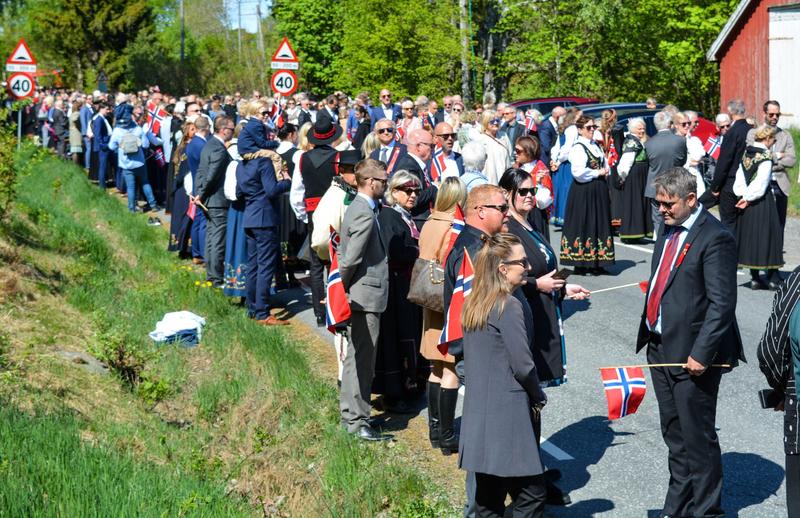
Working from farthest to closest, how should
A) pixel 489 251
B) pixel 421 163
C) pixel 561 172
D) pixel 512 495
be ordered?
pixel 561 172 → pixel 421 163 → pixel 512 495 → pixel 489 251

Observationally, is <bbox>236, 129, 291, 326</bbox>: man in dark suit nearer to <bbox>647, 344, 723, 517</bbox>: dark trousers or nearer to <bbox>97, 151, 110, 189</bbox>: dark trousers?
<bbox>647, 344, 723, 517</bbox>: dark trousers

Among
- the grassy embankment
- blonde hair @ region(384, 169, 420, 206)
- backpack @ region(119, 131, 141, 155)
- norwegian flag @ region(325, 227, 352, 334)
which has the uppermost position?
backpack @ region(119, 131, 141, 155)

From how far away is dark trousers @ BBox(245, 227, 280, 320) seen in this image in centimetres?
1140

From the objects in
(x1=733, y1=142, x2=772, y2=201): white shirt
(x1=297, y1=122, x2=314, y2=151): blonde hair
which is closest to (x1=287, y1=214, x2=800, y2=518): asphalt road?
(x1=733, y1=142, x2=772, y2=201): white shirt

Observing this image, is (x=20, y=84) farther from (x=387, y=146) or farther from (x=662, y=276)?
(x=662, y=276)

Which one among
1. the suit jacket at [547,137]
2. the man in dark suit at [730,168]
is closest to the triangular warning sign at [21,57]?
the suit jacket at [547,137]

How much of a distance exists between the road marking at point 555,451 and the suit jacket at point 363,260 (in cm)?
154

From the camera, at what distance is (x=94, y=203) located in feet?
63.9

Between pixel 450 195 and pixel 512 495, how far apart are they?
2.80 m

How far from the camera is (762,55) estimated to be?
2927 cm

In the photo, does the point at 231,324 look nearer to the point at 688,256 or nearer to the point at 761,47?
the point at 688,256

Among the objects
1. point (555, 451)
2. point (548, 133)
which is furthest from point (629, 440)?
point (548, 133)

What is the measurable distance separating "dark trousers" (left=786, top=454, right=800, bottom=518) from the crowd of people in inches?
0.9

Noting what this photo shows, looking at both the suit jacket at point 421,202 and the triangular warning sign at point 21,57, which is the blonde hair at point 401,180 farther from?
the triangular warning sign at point 21,57
